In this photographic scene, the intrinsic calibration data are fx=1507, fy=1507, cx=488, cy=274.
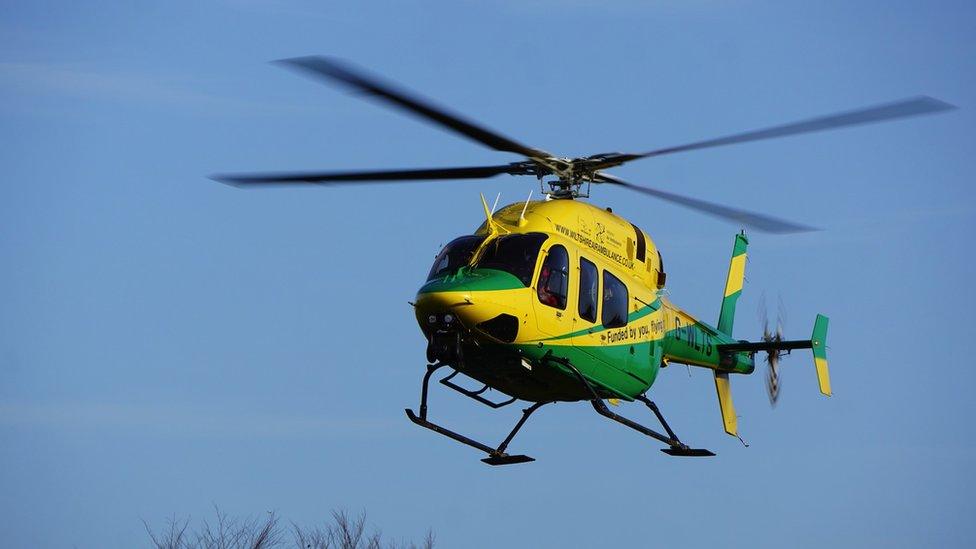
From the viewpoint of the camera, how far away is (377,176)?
76.9 feet

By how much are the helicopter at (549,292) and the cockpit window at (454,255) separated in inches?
0.9

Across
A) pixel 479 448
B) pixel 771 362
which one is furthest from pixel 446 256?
pixel 771 362

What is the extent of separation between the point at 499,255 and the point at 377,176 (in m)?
2.34

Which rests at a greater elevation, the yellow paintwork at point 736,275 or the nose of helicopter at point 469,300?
the yellow paintwork at point 736,275

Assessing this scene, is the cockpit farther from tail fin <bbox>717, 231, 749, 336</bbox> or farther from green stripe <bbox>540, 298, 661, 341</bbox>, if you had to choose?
tail fin <bbox>717, 231, 749, 336</bbox>

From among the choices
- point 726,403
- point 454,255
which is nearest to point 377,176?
point 454,255

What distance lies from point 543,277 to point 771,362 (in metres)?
8.37

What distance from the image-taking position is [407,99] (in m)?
19.8

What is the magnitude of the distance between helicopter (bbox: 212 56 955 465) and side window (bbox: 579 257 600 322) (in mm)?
22

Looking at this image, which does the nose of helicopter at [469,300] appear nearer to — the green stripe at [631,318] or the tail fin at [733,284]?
the green stripe at [631,318]

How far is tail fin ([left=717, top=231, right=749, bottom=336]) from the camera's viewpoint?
30.9 meters

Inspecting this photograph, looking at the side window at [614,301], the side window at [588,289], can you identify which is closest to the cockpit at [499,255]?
the side window at [588,289]

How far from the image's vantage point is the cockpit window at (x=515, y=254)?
22.6 m

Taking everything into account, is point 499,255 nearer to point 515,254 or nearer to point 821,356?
point 515,254
